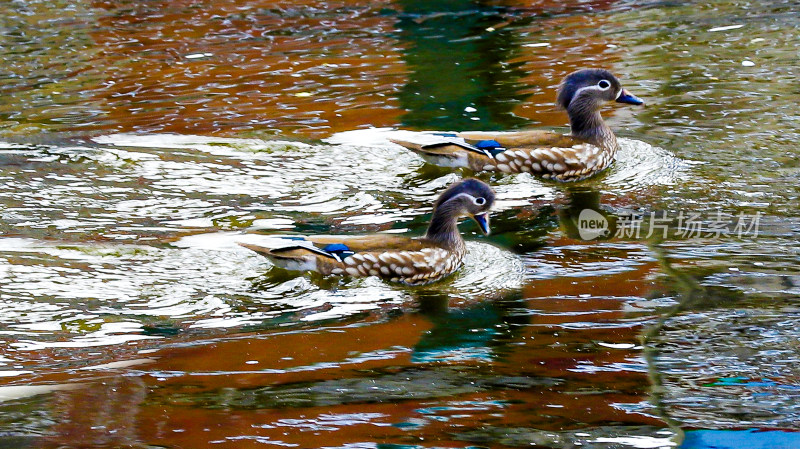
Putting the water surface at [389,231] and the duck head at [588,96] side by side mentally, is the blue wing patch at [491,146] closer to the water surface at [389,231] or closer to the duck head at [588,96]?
the water surface at [389,231]

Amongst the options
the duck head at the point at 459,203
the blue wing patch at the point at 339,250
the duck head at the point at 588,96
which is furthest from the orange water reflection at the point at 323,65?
the blue wing patch at the point at 339,250

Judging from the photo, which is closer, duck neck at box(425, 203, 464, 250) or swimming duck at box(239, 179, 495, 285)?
swimming duck at box(239, 179, 495, 285)

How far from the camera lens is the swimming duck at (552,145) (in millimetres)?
8516

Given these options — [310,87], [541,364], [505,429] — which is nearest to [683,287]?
[541,364]

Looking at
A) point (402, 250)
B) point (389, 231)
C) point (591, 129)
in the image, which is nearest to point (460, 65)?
point (591, 129)

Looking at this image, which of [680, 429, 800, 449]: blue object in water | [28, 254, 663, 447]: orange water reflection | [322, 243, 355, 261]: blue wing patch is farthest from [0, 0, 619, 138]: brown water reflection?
[680, 429, 800, 449]: blue object in water

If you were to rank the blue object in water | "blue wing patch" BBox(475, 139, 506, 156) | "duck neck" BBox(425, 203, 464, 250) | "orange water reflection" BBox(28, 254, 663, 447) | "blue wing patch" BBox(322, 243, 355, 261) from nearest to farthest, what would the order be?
Answer: 1. the blue object in water
2. "orange water reflection" BBox(28, 254, 663, 447)
3. "blue wing patch" BBox(322, 243, 355, 261)
4. "duck neck" BBox(425, 203, 464, 250)
5. "blue wing patch" BBox(475, 139, 506, 156)

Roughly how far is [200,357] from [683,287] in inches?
106

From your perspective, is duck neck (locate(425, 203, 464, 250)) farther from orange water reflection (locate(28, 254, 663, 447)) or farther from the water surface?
orange water reflection (locate(28, 254, 663, 447))

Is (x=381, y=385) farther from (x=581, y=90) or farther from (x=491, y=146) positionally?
(x=581, y=90)

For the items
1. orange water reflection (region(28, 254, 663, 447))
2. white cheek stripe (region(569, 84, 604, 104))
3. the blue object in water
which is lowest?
orange water reflection (region(28, 254, 663, 447))

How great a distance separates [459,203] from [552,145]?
172 cm

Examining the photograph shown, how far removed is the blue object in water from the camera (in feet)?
15.4

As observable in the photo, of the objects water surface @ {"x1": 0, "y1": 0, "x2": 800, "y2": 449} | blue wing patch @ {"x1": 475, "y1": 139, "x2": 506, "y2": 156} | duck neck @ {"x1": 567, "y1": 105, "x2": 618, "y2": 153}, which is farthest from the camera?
duck neck @ {"x1": 567, "y1": 105, "x2": 618, "y2": 153}
